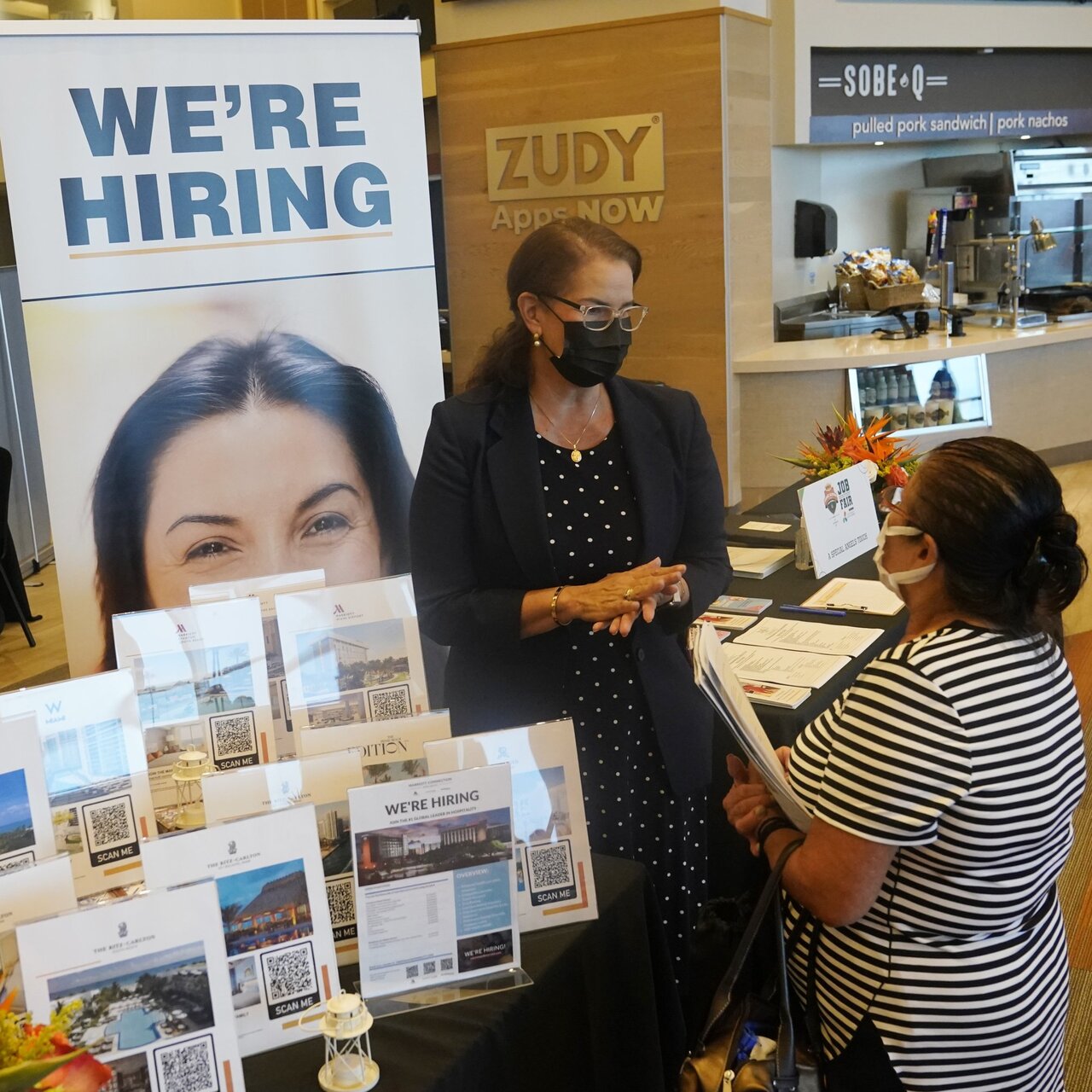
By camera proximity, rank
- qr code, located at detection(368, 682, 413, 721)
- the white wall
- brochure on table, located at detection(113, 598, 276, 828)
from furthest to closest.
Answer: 1. the white wall
2. qr code, located at detection(368, 682, 413, 721)
3. brochure on table, located at detection(113, 598, 276, 828)

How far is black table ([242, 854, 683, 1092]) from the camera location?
1.31 meters

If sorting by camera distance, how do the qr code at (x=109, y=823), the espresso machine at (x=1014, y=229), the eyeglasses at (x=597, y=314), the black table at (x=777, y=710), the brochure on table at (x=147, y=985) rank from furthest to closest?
1. the espresso machine at (x=1014, y=229)
2. the black table at (x=777, y=710)
3. the eyeglasses at (x=597, y=314)
4. the qr code at (x=109, y=823)
5. the brochure on table at (x=147, y=985)

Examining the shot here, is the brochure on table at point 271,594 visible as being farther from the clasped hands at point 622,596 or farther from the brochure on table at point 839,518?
the brochure on table at point 839,518

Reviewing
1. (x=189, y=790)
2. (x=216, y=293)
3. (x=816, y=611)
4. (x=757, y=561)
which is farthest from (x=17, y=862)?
(x=757, y=561)

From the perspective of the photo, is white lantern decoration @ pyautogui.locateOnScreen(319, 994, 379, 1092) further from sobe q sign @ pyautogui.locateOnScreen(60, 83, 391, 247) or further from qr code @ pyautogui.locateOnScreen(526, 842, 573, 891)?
sobe q sign @ pyautogui.locateOnScreen(60, 83, 391, 247)

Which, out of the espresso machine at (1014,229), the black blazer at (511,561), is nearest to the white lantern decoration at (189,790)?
the black blazer at (511,561)

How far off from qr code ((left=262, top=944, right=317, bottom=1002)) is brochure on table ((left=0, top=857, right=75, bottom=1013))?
227 mm

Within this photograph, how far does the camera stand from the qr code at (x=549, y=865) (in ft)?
5.01

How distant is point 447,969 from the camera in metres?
1.41

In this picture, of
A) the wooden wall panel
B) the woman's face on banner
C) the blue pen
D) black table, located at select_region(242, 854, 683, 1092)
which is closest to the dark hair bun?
black table, located at select_region(242, 854, 683, 1092)

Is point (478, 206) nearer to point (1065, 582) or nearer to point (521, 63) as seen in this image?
point (521, 63)

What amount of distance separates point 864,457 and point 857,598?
69cm

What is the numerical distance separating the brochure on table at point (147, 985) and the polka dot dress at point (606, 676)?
945 millimetres

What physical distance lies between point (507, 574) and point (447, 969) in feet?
2.68
